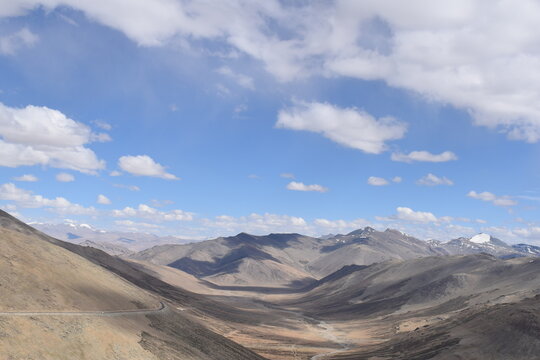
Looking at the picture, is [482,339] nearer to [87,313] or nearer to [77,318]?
[87,313]

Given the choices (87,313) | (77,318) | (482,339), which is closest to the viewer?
(77,318)

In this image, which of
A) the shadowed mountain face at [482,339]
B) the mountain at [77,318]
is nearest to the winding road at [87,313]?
the mountain at [77,318]

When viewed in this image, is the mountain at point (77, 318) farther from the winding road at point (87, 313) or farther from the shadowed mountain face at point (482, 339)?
the shadowed mountain face at point (482, 339)

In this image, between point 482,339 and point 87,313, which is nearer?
point 87,313

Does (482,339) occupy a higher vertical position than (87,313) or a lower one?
lower

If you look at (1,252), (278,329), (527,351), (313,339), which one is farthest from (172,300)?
(527,351)

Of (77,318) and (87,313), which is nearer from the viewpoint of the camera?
(77,318)

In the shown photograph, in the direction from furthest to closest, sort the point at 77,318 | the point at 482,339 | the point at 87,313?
the point at 482,339, the point at 87,313, the point at 77,318

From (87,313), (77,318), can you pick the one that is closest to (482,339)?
(87,313)

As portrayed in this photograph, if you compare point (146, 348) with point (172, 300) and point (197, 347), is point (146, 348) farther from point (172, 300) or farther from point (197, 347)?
point (172, 300)

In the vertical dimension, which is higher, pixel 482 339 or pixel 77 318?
pixel 77 318
